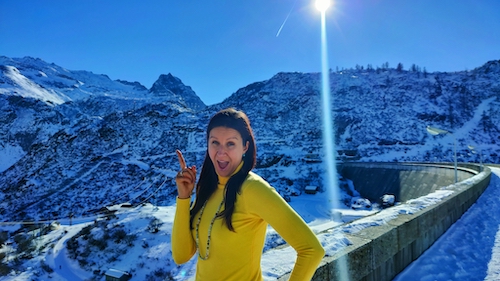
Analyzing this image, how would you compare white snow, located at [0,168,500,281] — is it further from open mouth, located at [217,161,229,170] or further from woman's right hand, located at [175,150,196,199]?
open mouth, located at [217,161,229,170]

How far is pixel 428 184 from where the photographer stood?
904 inches

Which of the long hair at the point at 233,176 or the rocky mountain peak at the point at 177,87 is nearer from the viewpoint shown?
the long hair at the point at 233,176

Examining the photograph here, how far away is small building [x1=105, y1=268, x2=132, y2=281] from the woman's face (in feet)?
41.9

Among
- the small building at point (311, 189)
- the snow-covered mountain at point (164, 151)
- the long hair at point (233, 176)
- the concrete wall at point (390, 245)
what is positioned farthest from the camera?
the small building at point (311, 189)

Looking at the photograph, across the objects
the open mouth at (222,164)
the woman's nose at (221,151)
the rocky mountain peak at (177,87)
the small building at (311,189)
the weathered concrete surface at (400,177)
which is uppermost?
the rocky mountain peak at (177,87)

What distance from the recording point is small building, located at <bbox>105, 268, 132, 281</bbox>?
11734mm

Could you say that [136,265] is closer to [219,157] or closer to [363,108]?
[219,157]

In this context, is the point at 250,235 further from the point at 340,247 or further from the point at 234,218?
the point at 340,247

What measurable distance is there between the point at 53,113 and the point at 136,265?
106925 millimetres

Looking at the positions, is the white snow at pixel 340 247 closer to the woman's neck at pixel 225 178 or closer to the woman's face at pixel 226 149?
the woman's neck at pixel 225 178

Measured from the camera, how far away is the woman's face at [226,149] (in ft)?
5.54

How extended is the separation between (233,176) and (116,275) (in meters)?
13.1

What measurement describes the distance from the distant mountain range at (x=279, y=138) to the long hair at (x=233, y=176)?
90.8 feet

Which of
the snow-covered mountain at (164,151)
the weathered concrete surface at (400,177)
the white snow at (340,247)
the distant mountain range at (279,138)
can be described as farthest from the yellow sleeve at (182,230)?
the distant mountain range at (279,138)
